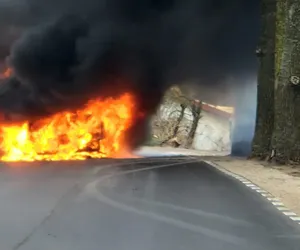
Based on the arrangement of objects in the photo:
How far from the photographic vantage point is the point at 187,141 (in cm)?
3469

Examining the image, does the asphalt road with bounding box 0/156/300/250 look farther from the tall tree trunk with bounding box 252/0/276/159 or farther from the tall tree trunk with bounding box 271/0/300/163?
the tall tree trunk with bounding box 252/0/276/159

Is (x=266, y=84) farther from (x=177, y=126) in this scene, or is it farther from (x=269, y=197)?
(x=177, y=126)

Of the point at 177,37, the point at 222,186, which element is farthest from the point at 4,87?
the point at 222,186

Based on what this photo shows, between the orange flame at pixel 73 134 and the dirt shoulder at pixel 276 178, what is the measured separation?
6109 mm

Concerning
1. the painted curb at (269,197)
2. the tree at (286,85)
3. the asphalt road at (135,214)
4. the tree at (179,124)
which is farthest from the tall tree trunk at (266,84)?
the tree at (179,124)

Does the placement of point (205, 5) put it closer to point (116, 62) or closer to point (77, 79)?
point (116, 62)

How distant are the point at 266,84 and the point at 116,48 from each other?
6.55 metres

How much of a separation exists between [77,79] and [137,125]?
3578 mm

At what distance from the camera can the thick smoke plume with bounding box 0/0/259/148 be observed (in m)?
20.3

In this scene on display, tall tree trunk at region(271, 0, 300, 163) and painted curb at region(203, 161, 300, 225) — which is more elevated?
tall tree trunk at region(271, 0, 300, 163)

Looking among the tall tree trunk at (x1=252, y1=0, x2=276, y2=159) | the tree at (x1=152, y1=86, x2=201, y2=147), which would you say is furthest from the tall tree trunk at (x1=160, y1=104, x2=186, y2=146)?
the tall tree trunk at (x1=252, y1=0, x2=276, y2=159)

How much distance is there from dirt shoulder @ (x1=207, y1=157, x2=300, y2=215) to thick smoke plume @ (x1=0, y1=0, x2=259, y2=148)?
23.0 feet

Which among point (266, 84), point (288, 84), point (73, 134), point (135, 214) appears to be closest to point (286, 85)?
point (288, 84)

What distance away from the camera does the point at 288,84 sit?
15594 millimetres
